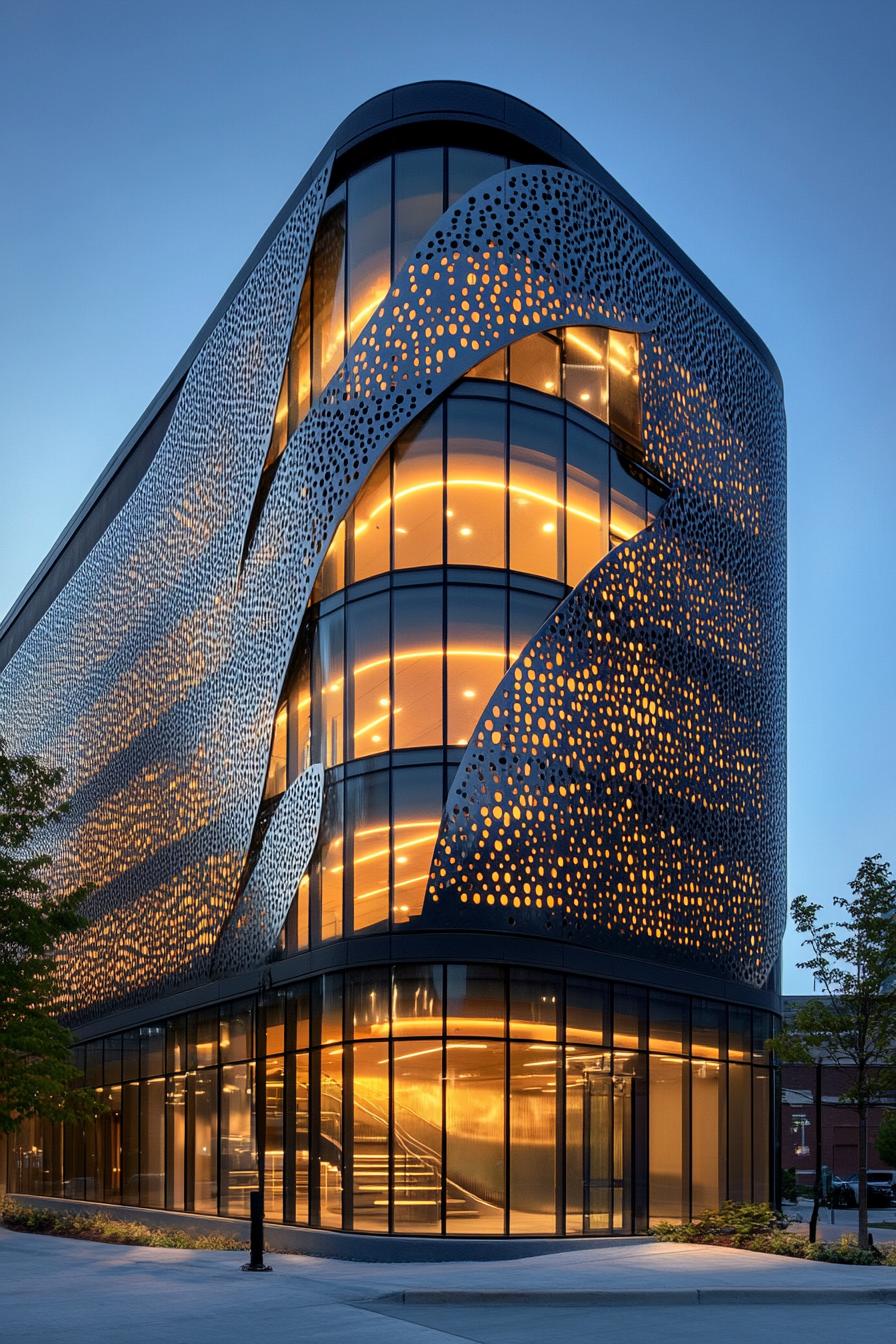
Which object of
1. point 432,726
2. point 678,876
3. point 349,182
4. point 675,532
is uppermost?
point 349,182

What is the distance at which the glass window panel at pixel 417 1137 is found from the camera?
27.6 m

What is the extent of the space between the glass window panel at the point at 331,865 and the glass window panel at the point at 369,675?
1115 millimetres

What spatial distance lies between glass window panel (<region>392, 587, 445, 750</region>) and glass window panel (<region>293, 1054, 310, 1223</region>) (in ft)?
22.4

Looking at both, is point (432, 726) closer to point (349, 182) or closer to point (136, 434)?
point (349, 182)

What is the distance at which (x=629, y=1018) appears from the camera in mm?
31047

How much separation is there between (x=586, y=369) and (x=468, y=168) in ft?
16.0

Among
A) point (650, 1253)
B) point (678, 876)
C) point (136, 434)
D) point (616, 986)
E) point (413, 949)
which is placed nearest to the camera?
point (650, 1253)

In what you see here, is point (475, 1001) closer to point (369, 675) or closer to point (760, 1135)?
point (369, 675)

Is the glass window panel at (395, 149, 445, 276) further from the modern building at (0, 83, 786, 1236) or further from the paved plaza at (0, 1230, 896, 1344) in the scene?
the paved plaza at (0, 1230, 896, 1344)

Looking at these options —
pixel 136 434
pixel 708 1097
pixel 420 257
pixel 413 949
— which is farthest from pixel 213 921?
pixel 136 434

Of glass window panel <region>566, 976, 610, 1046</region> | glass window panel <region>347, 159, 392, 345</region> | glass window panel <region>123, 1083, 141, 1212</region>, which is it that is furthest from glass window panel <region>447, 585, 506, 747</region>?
glass window panel <region>123, 1083, 141, 1212</region>

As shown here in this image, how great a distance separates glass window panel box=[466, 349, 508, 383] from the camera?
103ft

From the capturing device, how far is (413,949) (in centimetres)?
2831

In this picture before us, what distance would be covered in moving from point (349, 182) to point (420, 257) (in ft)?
11.5
